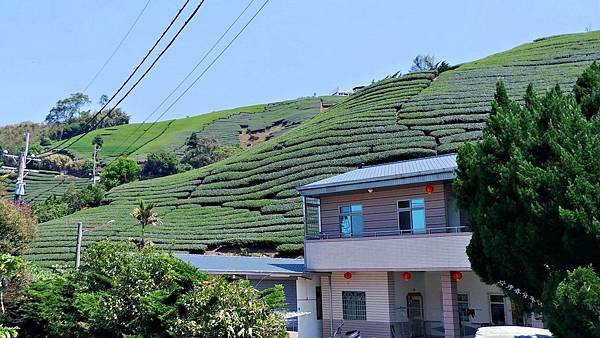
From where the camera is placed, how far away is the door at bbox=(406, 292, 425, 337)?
18.7 meters

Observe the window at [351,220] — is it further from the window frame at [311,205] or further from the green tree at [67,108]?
the green tree at [67,108]

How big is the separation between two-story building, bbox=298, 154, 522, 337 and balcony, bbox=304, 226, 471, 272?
0.09 feet

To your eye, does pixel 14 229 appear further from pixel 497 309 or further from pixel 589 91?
pixel 589 91

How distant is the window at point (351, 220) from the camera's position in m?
19.0

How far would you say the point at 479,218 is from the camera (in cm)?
899

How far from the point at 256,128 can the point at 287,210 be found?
55.7 meters

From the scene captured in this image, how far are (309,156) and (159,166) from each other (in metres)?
33.7

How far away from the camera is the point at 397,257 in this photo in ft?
56.1

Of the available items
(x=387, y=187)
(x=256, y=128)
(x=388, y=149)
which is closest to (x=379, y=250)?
(x=387, y=187)

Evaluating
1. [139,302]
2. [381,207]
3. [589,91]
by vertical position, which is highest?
[589,91]

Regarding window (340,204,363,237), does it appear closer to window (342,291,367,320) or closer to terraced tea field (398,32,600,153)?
window (342,291,367,320)

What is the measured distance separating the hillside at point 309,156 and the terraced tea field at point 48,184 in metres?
16.1

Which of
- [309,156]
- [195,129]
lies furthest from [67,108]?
[309,156]

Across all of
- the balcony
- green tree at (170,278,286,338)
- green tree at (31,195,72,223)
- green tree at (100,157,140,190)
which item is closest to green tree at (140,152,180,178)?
green tree at (100,157,140,190)
